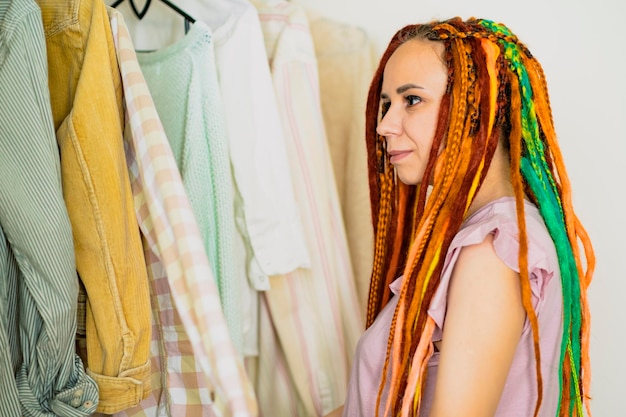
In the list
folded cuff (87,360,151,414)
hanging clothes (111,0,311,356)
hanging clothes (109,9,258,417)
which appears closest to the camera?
hanging clothes (109,9,258,417)

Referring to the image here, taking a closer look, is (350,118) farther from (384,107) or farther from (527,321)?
(527,321)

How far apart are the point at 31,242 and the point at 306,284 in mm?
697

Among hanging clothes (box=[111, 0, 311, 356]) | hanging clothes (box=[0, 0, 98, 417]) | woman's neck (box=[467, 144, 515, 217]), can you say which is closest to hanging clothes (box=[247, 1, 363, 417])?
hanging clothes (box=[111, 0, 311, 356])

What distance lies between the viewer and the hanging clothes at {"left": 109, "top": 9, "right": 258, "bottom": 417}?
0.73 meters

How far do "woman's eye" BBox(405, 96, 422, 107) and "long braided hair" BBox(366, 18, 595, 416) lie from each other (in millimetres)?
52

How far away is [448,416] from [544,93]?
55cm

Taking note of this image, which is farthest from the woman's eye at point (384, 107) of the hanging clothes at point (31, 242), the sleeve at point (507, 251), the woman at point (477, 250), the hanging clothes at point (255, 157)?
Answer: the hanging clothes at point (31, 242)

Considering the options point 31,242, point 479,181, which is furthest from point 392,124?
point 31,242

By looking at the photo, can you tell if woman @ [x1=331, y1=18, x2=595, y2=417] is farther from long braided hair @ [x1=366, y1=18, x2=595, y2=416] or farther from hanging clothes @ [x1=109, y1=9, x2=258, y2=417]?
hanging clothes @ [x1=109, y1=9, x2=258, y2=417]

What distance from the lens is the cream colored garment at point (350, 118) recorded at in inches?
62.5

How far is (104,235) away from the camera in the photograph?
963mm

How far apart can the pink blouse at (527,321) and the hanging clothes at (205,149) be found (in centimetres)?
31

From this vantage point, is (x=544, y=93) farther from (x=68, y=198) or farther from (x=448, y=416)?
(x=68, y=198)

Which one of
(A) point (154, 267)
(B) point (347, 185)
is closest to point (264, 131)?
(B) point (347, 185)
